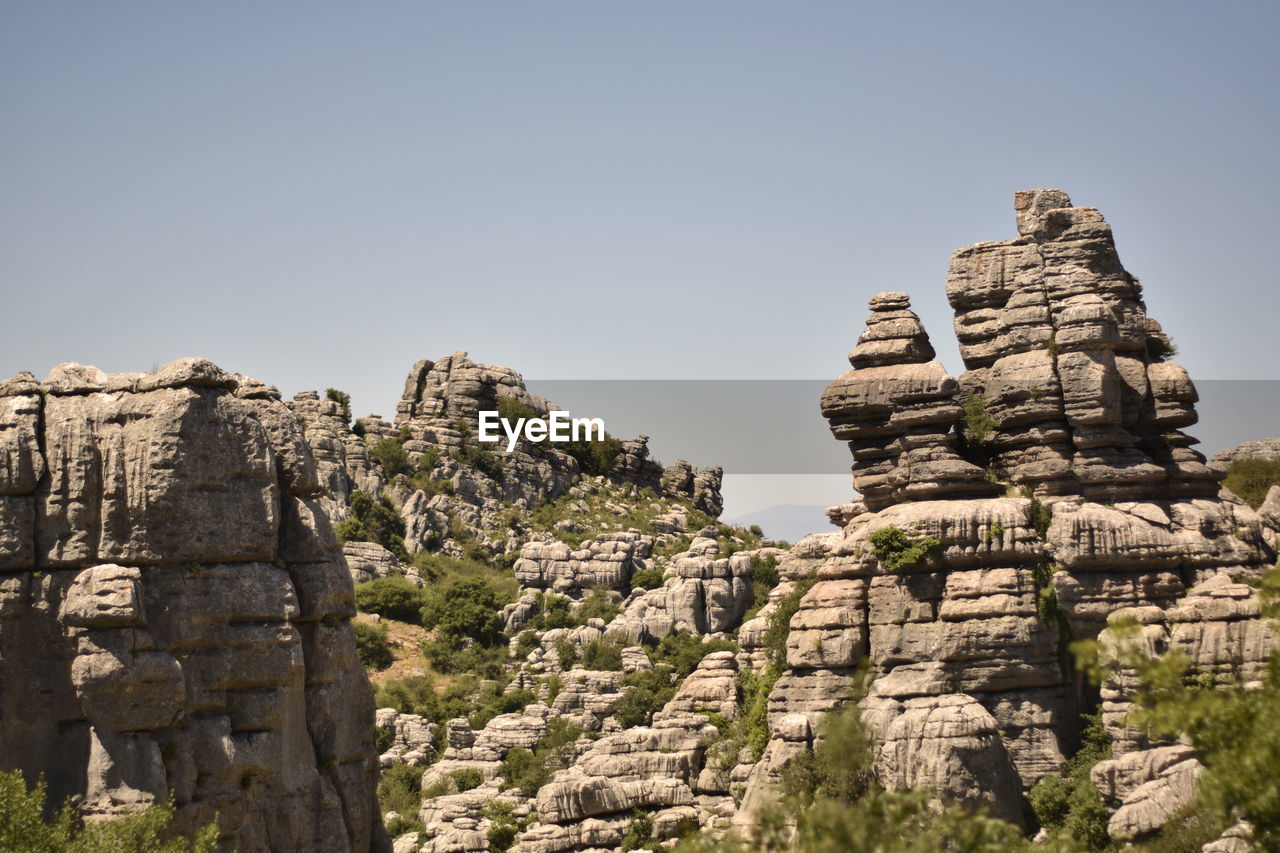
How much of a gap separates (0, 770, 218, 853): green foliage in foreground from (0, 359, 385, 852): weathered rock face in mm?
921

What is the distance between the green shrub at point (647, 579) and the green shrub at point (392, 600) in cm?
1126

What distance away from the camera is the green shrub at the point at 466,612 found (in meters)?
89.4

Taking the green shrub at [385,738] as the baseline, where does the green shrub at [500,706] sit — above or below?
above

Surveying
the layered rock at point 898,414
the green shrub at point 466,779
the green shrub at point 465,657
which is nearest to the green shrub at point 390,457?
the green shrub at point 465,657

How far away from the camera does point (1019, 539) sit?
5578 cm

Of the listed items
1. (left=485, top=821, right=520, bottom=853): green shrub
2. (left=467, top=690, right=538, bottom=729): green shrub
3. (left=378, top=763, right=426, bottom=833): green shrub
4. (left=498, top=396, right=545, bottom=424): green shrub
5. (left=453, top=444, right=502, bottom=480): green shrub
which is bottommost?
(left=485, top=821, right=520, bottom=853): green shrub

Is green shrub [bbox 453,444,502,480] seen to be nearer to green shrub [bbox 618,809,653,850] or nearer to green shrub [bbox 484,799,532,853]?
green shrub [bbox 484,799,532,853]

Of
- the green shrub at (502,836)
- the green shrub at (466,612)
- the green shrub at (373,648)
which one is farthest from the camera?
the green shrub at (466,612)

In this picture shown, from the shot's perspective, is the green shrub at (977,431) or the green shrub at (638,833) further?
the green shrub at (977,431)

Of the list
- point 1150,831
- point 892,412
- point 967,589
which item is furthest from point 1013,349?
point 1150,831

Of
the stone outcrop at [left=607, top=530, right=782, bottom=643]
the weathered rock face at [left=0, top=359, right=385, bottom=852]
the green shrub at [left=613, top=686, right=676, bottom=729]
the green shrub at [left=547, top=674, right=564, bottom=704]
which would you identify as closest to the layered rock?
the green shrub at [left=613, top=686, right=676, bottom=729]

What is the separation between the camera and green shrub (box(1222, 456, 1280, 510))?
8150 cm

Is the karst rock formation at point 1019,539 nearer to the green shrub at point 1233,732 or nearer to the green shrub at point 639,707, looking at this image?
the green shrub at point 639,707

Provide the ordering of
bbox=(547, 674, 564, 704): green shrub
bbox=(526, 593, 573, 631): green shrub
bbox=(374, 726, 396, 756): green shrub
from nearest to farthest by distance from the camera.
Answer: bbox=(374, 726, 396, 756): green shrub
bbox=(547, 674, 564, 704): green shrub
bbox=(526, 593, 573, 631): green shrub
